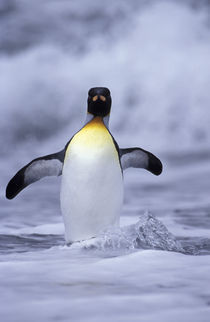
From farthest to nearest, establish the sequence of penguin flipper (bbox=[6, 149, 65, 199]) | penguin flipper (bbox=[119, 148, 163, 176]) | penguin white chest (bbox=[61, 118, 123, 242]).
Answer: penguin flipper (bbox=[119, 148, 163, 176]) → penguin flipper (bbox=[6, 149, 65, 199]) → penguin white chest (bbox=[61, 118, 123, 242])

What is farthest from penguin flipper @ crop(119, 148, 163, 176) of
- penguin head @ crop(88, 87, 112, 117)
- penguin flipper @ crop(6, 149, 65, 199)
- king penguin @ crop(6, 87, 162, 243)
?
penguin flipper @ crop(6, 149, 65, 199)

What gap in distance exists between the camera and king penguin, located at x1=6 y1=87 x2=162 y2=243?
4.38 metres

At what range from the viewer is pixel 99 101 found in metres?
4.48

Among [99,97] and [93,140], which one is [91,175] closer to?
[93,140]

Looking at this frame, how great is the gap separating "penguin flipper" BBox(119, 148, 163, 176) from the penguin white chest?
290 millimetres

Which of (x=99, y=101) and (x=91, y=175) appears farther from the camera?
(x=99, y=101)

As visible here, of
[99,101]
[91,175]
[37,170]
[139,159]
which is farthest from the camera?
[139,159]

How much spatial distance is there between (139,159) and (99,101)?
0.63m

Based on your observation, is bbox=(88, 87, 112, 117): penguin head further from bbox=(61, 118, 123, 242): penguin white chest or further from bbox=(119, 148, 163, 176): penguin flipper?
bbox=(119, 148, 163, 176): penguin flipper

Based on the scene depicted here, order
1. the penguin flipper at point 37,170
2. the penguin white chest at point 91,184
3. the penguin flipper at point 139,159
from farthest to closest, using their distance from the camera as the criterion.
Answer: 1. the penguin flipper at point 139,159
2. the penguin flipper at point 37,170
3. the penguin white chest at point 91,184

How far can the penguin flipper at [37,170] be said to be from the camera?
4.64 m

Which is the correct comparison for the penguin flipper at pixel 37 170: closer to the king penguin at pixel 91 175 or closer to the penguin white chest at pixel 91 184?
the king penguin at pixel 91 175

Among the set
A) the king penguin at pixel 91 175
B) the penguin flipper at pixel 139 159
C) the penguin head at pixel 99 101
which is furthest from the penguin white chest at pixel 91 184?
the penguin flipper at pixel 139 159

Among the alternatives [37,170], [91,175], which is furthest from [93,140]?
[37,170]
